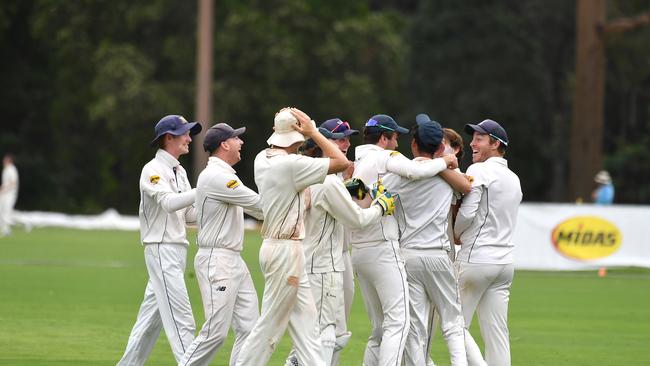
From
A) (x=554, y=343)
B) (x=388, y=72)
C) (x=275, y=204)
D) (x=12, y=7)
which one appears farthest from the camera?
(x=12, y=7)

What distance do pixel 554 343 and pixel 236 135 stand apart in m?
5.25

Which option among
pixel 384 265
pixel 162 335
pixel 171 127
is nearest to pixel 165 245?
pixel 171 127

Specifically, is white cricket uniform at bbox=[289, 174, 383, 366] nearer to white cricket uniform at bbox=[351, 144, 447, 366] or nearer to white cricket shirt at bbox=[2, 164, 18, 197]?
white cricket uniform at bbox=[351, 144, 447, 366]

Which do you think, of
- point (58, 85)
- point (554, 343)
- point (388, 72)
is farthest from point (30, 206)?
point (554, 343)

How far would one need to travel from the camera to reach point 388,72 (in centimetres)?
5141

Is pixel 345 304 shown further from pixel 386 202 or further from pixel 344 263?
pixel 386 202

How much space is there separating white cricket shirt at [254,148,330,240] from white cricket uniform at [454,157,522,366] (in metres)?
1.61

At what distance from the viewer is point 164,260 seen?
437 inches

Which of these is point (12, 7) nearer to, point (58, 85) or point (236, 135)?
point (58, 85)

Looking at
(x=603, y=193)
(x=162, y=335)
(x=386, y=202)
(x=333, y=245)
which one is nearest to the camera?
(x=386, y=202)

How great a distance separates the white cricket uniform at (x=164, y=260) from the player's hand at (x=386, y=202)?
160 centimetres

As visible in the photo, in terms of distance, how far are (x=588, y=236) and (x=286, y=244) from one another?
→ 1486cm

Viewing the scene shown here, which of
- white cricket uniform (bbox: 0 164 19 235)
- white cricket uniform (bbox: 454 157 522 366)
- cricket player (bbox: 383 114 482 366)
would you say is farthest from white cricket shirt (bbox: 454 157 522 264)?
white cricket uniform (bbox: 0 164 19 235)

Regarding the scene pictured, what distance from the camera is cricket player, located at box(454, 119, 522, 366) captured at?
10875 mm
